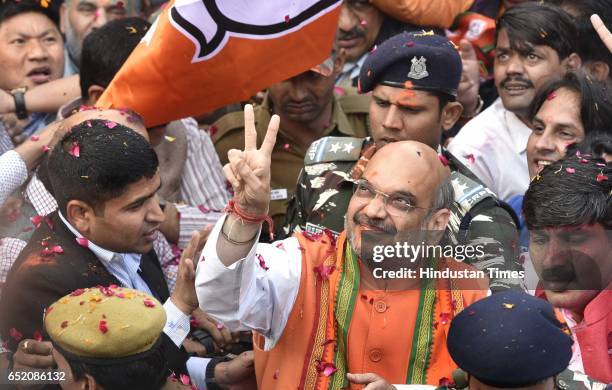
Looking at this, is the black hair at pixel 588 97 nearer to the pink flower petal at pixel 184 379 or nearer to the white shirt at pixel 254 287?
the white shirt at pixel 254 287

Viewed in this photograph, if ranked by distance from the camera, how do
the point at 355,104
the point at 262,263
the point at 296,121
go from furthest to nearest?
the point at 355,104 < the point at 296,121 < the point at 262,263

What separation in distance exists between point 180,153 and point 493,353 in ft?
10.1

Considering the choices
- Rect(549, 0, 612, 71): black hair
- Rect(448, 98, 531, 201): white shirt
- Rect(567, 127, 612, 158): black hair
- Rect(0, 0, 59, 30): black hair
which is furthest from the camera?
Rect(0, 0, 59, 30): black hair

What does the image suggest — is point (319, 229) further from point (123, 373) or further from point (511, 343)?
point (511, 343)

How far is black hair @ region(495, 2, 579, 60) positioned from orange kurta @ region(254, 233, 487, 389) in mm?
2474

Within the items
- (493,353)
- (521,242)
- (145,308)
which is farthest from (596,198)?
(145,308)

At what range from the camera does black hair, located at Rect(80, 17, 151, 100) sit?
586 cm

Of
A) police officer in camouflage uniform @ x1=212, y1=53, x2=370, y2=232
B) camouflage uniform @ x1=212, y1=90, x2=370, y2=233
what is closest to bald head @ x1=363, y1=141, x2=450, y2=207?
police officer in camouflage uniform @ x1=212, y1=53, x2=370, y2=232

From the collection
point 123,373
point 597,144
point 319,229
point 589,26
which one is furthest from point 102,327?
point 589,26

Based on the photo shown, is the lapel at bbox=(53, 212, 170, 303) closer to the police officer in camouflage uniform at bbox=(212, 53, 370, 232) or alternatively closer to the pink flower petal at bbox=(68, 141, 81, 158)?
the pink flower petal at bbox=(68, 141, 81, 158)

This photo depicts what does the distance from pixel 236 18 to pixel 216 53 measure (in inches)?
7.4

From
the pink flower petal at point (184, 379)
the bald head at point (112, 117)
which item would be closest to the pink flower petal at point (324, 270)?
the pink flower petal at point (184, 379)

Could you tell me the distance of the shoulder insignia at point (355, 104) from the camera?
22.1ft

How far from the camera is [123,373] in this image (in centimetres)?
373
